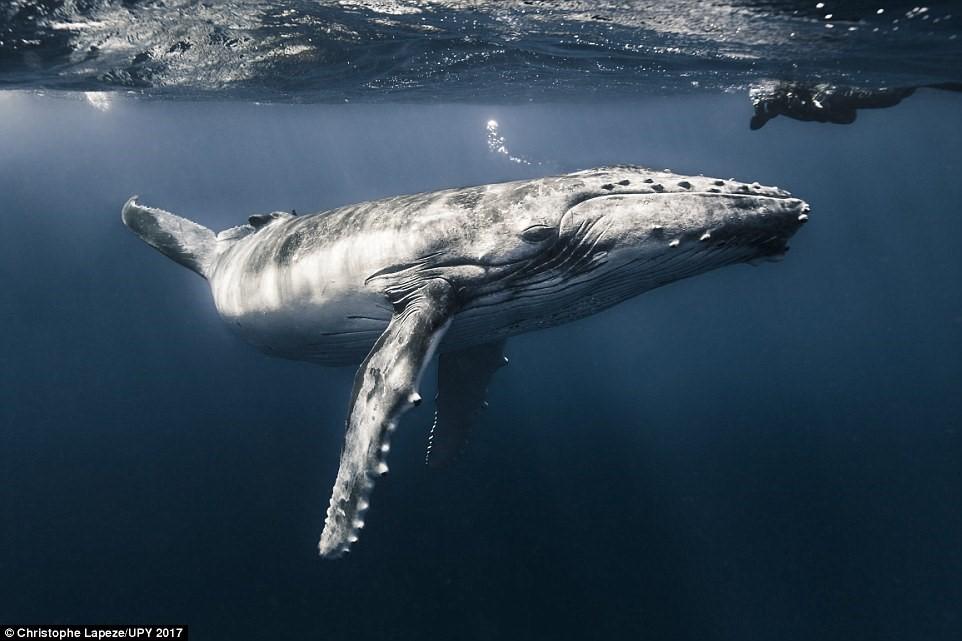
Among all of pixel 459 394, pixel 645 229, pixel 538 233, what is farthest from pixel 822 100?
pixel 538 233

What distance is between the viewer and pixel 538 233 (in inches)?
181

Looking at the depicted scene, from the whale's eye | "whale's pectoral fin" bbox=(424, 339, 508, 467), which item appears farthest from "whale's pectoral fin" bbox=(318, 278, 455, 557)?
"whale's pectoral fin" bbox=(424, 339, 508, 467)

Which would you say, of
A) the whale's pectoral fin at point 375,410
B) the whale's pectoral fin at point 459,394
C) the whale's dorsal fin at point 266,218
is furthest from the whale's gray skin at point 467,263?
the whale's pectoral fin at point 459,394

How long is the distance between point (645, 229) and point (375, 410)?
2620mm

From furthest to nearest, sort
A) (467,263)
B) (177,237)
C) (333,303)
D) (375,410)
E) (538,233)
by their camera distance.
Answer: (177,237) → (333,303) → (467,263) → (538,233) → (375,410)

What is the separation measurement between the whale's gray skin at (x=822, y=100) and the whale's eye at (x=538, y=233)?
61.4ft

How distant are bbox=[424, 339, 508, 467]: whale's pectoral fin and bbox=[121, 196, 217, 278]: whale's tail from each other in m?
4.35

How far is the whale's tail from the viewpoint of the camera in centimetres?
890

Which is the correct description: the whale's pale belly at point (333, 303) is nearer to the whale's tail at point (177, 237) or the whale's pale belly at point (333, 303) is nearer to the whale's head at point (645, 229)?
the whale's head at point (645, 229)

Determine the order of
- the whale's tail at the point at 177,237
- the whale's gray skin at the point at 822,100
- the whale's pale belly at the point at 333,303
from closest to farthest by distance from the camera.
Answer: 1. the whale's pale belly at the point at 333,303
2. the whale's tail at the point at 177,237
3. the whale's gray skin at the point at 822,100

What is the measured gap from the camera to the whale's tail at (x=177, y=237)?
890 centimetres

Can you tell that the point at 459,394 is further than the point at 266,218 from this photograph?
Yes

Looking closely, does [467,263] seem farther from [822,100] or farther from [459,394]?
[822,100]

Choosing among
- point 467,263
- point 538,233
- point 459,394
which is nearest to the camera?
point 538,233
